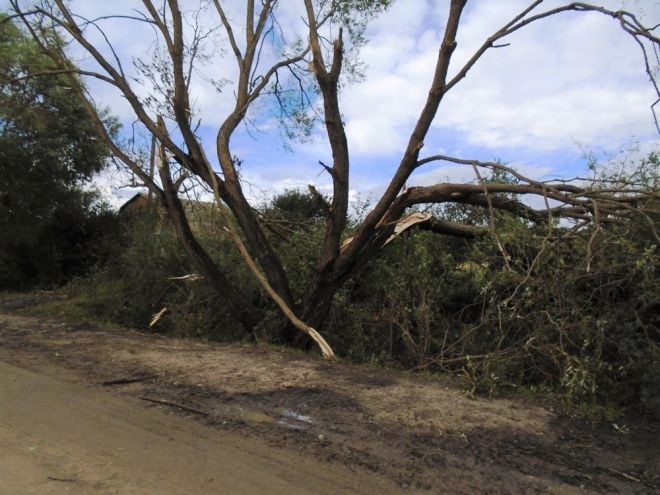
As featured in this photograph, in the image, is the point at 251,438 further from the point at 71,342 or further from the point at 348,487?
the point at 71,342

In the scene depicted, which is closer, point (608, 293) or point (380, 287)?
point (608, 293)

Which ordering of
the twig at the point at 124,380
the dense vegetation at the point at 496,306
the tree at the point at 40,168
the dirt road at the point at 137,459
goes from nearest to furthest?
1. the dirt road at the point at 137,459
2. the dense vegetation at the point at 496,306
3. the twig at the point at 124,380
4. the tree at the point at 40,168

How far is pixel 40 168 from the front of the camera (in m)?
17.5

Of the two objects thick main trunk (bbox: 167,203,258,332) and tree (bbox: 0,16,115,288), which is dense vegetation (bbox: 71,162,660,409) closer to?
thick main trunk (bbox: 167,203,258,332)

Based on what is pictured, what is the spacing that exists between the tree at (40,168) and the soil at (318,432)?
34.3 ft

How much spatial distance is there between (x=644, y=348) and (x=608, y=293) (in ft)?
2.66

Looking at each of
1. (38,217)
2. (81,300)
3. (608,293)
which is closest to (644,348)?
(608,293)

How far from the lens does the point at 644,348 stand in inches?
251

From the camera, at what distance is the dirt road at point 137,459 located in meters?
Result: 4.01

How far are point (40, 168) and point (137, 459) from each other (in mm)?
15483

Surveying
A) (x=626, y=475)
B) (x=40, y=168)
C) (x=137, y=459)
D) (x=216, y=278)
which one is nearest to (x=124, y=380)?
(x=137, y=459)

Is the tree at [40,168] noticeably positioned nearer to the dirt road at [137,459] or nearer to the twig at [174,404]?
the twig at [174,404]

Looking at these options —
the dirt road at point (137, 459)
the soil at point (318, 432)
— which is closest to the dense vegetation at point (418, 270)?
the soil at point (318, 432)

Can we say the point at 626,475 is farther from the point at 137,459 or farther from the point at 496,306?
the point at 137,459
